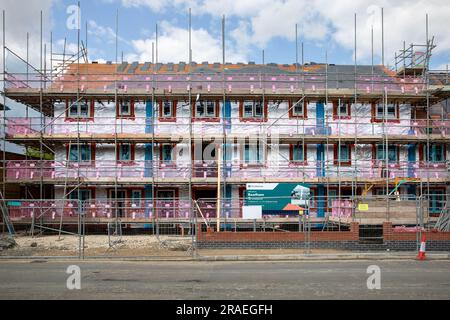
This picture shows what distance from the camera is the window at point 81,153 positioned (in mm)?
28969

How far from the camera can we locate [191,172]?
2766cm

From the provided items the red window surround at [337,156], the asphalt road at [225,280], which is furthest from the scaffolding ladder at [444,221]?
the red window surround at [337,156]

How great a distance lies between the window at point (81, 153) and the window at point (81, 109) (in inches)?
75.2

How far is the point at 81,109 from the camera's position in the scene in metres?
29.4

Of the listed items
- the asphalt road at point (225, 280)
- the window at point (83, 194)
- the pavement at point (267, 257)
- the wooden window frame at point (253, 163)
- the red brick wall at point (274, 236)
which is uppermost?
the wooden window frame at point (253, 163)

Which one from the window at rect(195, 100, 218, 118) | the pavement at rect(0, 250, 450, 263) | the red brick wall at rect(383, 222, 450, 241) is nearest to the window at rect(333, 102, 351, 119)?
the window at rect(195, 100, 218, 118)

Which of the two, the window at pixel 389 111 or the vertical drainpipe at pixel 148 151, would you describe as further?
the window at pixel 389 111

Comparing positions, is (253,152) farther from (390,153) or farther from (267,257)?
Result: (267,257)

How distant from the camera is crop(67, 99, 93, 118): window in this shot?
95.7ft

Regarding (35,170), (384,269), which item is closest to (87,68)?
(35,170)

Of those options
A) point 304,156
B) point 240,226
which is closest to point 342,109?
point 304,156

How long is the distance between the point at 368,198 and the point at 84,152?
17.4 metres

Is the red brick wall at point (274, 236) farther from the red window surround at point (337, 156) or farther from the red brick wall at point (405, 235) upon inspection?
the red window surround at point (337, 156)

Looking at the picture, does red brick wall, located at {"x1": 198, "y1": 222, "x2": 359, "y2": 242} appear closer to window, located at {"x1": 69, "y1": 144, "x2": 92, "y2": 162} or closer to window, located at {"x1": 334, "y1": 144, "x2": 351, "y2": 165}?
window, located at {"x1": 334, "y1": 144, "x2": 351, "y2": 165}
